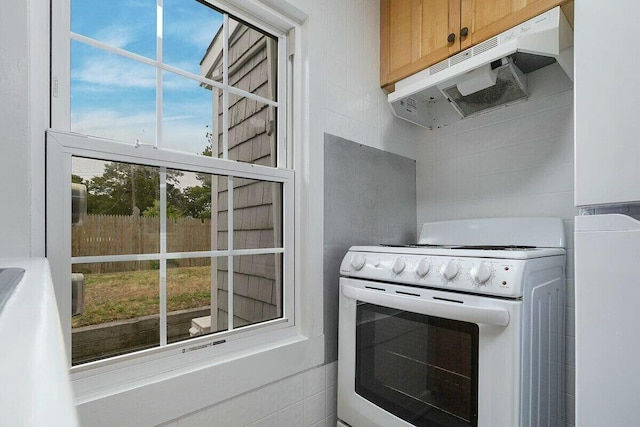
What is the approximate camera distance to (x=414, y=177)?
214 cm

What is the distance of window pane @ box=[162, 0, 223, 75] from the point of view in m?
1.26

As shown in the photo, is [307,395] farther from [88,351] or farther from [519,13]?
[519,13]

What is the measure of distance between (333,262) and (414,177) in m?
0.85

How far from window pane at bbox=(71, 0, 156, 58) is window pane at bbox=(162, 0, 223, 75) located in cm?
5

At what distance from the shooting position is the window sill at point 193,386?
99 cm

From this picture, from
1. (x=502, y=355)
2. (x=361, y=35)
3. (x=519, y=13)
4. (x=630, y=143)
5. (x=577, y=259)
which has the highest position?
(x=361, y=35)

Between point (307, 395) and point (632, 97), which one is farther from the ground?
point (632, 97)

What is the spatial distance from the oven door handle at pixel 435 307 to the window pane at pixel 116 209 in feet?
2.60

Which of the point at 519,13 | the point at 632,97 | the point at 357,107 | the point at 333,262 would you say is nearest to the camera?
the point at 632,97

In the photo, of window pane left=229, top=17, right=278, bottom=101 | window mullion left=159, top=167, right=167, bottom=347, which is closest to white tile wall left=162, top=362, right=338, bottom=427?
window mullion left=159, top=167, right=167, bottom=347

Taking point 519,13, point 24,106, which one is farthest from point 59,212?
point 519,13

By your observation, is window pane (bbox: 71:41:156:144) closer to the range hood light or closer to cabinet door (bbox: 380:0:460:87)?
cabinet door (bbox: 380:0:460:87)

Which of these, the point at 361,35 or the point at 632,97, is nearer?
the point at 632,97

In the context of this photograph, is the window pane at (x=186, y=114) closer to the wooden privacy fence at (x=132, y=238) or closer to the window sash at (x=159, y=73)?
the window sash at (x=159, y=73)
